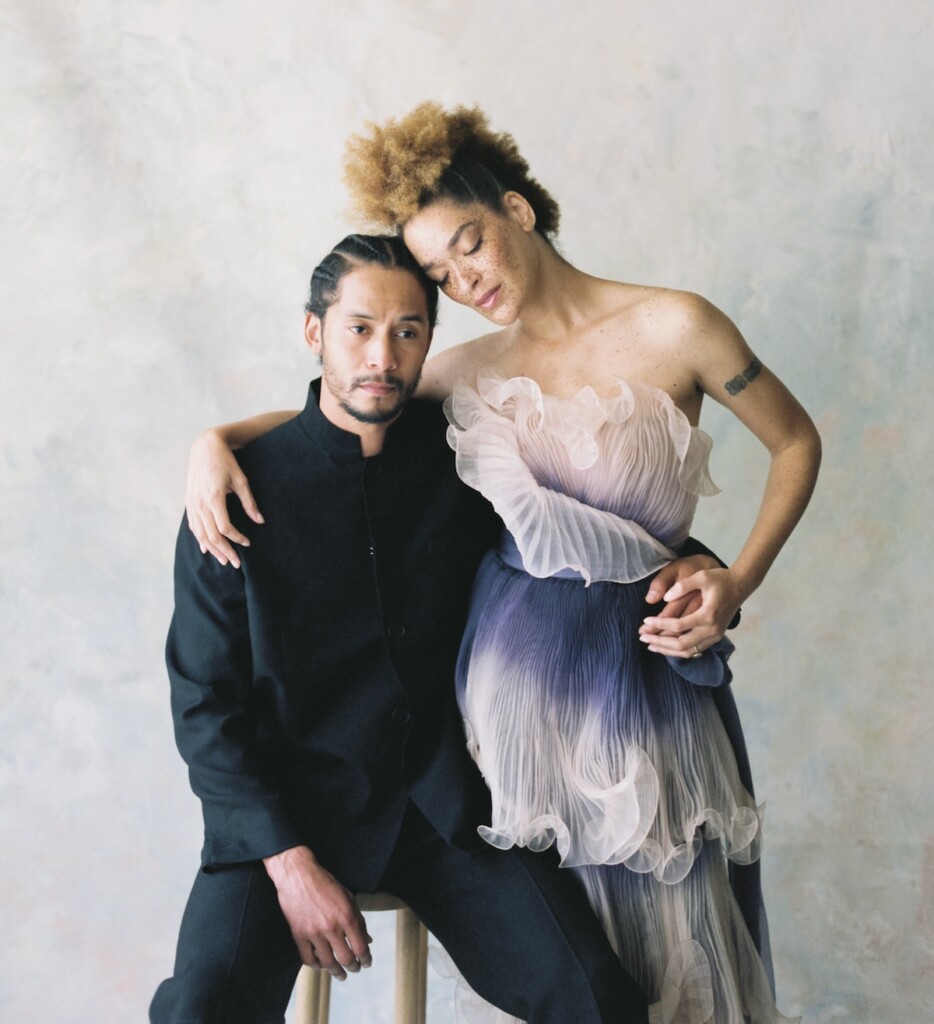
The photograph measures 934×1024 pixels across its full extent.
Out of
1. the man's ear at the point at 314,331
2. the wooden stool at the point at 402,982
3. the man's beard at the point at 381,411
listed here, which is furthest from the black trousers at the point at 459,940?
the man's ear at the point at 314,331

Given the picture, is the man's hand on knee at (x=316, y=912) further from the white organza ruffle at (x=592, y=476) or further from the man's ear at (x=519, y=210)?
the man's ear at (x=519, y=210)

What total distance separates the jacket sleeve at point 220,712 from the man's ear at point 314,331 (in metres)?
0.34

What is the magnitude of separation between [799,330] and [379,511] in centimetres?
113

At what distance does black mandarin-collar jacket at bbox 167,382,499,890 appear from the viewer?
1771mm

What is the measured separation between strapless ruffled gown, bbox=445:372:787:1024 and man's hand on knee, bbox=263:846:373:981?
A: 8.8 inches

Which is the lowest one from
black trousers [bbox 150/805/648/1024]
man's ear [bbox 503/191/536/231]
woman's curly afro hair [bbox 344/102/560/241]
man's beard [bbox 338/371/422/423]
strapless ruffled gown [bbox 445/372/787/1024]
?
black trousers [bbox 150/805/648/1024]

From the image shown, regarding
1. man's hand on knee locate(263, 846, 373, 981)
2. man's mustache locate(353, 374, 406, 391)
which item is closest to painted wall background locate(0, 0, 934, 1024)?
man's mustache locate(353, 374, 406, 391)

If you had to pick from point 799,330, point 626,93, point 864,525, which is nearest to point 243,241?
point 626,93

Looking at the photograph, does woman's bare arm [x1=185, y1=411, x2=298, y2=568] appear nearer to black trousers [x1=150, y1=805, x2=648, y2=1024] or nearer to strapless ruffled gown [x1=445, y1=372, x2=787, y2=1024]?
strapless ruffled gown [x1=445, y1=372, x2=787, y2=1024]

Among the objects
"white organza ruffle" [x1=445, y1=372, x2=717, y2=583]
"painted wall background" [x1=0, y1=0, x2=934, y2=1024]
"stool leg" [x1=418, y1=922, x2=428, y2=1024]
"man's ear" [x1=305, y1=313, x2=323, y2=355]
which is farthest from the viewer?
"painted wall background" [x1=0, y1=0, x2=934, y2=1024]

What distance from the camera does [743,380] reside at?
1829 mm

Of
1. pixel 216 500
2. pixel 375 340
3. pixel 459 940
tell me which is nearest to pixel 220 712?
pixel 216 500

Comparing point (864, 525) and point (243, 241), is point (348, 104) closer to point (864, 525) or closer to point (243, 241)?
point (243, 241)

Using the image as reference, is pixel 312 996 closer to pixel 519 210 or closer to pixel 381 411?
pixel 381 411
